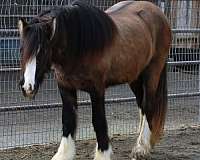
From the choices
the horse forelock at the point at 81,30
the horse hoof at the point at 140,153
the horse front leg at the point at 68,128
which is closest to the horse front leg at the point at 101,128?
the horse front leg at the point at 68,128

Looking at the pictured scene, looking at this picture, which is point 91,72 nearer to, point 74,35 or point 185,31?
point 74,35

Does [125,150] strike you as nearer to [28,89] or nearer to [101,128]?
[101,128]

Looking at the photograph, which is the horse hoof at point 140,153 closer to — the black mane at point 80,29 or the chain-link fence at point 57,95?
the chain-link fence at point 57,95

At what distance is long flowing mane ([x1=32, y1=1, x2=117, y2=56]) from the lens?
4.39m

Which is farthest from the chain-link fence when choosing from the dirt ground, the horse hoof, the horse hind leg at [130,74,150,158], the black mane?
the horse hoof

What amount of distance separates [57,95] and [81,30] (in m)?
2.10

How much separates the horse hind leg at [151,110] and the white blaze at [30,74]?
1.77m

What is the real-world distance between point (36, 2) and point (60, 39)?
5.79ft

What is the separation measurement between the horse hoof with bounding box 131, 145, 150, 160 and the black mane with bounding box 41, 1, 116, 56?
4.09ft

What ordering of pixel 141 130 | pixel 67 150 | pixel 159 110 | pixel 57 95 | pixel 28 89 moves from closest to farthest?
pixel 28 89
pixel 67 150
pixel 141 130
pixel 159 110
pixel 57 95

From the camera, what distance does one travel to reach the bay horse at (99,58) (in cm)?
415

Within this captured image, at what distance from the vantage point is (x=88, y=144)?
590cm

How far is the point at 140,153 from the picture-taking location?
5.26 m

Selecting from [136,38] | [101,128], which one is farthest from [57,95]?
[101,128]
